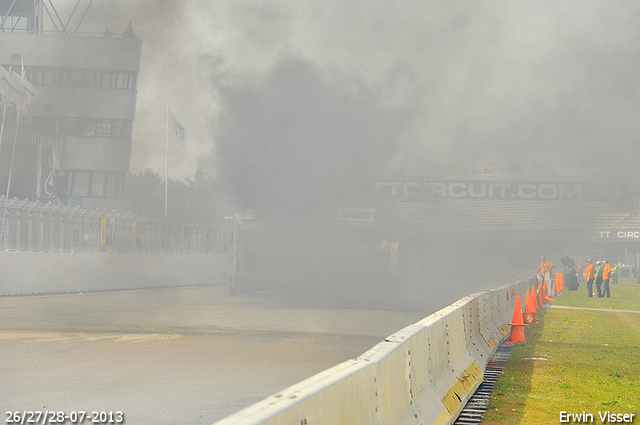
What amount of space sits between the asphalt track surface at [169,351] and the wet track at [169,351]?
15 millimetres

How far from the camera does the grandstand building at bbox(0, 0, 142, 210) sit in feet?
159

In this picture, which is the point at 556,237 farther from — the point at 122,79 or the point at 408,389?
the point at 408,389

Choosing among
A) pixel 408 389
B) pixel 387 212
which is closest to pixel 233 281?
pixel 408 389

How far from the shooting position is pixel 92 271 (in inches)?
1209

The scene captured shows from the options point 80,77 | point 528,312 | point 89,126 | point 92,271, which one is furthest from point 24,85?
point 528,312

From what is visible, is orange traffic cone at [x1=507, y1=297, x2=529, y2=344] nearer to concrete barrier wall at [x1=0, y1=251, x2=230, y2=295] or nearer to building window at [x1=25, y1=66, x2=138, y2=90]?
concrete barrier wall at [x1=0, y1=251, x2=230, y2=295]

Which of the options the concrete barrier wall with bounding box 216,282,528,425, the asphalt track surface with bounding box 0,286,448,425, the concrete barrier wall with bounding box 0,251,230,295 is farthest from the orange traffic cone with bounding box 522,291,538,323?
the concrete barrier wall with bounding box 0,251,230,295

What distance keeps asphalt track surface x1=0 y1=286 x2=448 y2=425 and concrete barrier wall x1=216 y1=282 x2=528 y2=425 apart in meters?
1.90

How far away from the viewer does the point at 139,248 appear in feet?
116

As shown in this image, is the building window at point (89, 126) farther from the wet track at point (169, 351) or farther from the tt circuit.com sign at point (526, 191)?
the wet track at point (169, 351)

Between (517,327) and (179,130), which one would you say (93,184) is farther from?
(517,327)

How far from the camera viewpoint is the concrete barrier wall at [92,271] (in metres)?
25.9

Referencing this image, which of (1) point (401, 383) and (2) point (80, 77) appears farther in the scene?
(2) point (80, 77)

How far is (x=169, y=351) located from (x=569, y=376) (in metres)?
5.72
